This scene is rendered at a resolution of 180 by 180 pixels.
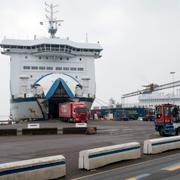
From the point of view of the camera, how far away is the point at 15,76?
207 ft

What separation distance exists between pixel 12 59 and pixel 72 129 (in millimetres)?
35621

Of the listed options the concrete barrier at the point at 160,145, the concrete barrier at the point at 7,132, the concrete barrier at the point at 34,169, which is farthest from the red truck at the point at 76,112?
the concrete barrier at the point at 34,169

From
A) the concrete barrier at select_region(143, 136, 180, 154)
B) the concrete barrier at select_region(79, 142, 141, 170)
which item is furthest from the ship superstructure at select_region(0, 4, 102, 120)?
the concrete barrier at select_region(79, 142, 141, 170)

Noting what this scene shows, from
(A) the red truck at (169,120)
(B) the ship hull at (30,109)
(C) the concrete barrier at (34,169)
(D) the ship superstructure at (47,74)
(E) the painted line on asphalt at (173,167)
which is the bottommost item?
(E) the painted line on asphalt at (173,167)

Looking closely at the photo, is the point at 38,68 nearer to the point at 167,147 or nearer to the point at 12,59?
the point at 12,59

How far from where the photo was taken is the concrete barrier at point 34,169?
922 cm

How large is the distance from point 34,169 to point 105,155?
332cm

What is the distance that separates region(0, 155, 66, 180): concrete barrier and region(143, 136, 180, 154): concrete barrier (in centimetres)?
549

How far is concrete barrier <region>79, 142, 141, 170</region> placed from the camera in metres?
11.9

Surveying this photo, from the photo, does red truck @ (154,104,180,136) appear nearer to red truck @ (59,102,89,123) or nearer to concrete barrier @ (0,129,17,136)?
concrete barrier @ (0,129,17,136)

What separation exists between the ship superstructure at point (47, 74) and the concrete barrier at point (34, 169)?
46931mm

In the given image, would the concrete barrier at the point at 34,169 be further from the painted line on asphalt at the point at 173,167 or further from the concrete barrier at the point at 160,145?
the concrete barrier at the point at 160,145

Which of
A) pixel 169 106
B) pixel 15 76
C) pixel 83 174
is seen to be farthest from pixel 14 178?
pixel 15 76

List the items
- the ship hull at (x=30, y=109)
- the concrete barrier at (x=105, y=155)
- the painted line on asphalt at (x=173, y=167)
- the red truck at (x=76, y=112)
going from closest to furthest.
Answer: the painted line on asphalt at (x=173, y=167), the concrete barrier at (x=105, y=155), the red truck at (x=76, y=112), the ship hull at (x=30, y=109)
